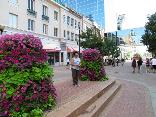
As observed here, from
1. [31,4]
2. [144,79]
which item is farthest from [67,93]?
[31,4]

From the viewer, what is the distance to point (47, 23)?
4838 cm

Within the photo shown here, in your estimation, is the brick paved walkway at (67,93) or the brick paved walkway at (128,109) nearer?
the brick paved walkway at (67,93)

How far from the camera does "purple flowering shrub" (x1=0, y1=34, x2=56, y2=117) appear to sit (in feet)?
21.7

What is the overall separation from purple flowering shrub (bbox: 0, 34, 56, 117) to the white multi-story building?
2651 centimetres

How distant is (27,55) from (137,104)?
577 cm

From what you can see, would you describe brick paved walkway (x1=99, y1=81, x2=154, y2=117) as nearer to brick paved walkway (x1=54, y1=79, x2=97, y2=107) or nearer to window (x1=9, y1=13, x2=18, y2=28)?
brick paved walkway (x1=54, y1=79, x2=97, y2=107)

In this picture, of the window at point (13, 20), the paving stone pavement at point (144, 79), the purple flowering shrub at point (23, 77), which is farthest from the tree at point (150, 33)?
the purple flowering shrub at point (23, 77)

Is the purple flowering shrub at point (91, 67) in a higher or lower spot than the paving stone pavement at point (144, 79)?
higher

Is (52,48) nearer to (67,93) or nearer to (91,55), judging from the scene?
(91,55)

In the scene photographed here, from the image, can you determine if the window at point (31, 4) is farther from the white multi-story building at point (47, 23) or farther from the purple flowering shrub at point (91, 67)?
the purple flowering shrub at point (91, 67)

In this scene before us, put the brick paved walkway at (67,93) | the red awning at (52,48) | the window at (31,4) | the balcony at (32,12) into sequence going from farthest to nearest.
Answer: the red awning at (52,48)
the window at (31,4)
the balcony at (32,12)
the brick paved walkway at (67,93)

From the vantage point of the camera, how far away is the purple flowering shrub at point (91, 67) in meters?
17.2

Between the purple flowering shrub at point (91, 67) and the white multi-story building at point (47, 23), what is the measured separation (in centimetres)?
1745

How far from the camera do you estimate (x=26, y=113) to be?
6598 millimetres
